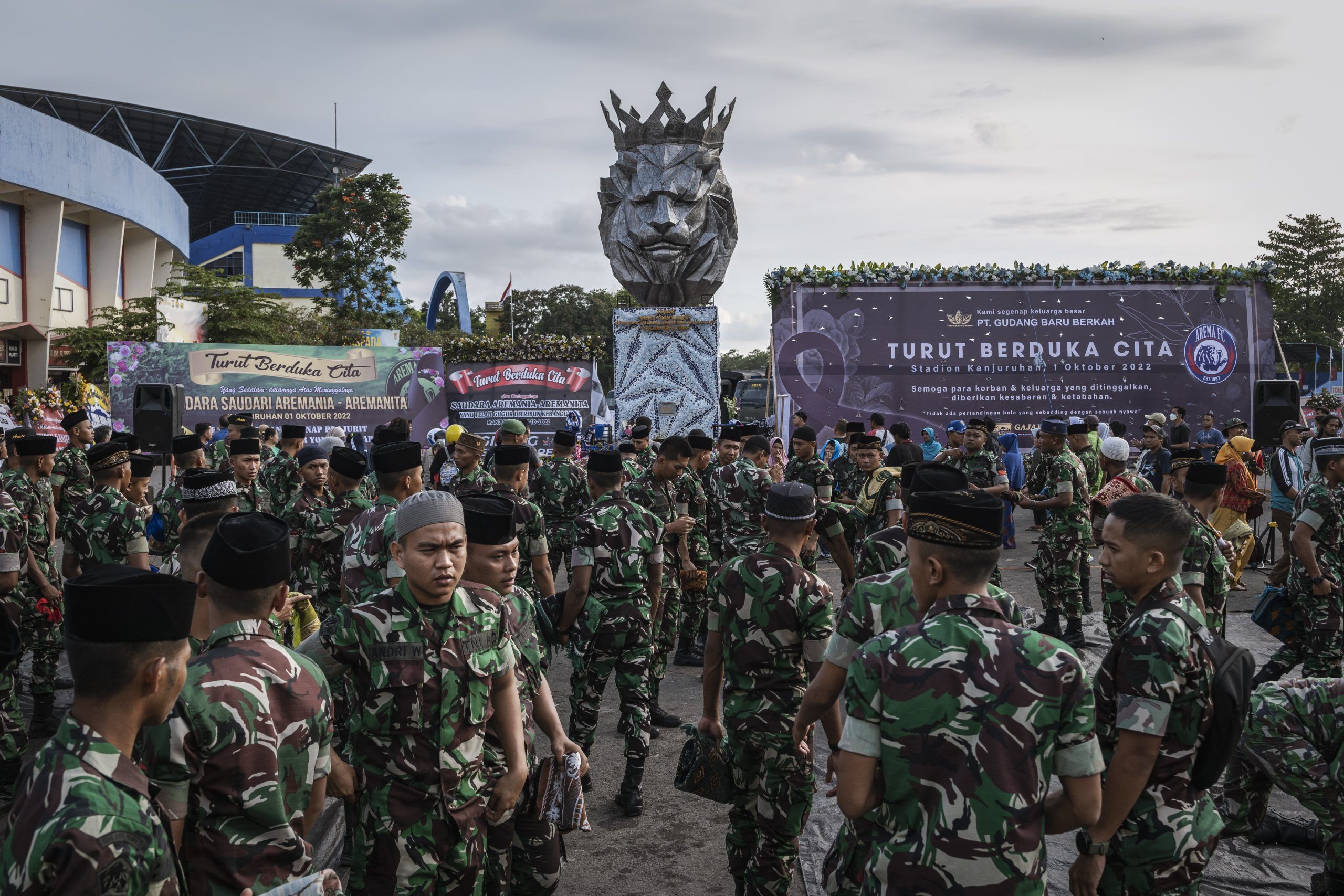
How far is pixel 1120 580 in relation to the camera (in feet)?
10.8

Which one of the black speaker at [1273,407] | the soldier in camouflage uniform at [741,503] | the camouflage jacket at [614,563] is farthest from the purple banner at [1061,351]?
the camouflage jacket at [614,563]

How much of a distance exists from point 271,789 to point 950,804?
1798mm

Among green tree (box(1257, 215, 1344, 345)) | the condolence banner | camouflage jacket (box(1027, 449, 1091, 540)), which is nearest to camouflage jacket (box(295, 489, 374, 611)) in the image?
camouflage jacket (box(1027, 449, 1091, 540))

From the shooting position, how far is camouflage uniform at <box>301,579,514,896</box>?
3.25 meters

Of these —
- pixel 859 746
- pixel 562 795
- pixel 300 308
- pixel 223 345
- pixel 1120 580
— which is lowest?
pixel 562 795

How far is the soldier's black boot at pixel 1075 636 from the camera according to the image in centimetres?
911

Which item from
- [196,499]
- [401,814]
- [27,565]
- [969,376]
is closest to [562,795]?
[401,814]

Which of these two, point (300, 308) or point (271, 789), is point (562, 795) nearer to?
point (271, 789)

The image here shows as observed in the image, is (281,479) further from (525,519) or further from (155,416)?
(155,416)

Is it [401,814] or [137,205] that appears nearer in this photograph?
[401,814]

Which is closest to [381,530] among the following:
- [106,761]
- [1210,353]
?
[106,761]

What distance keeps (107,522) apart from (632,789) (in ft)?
14.0

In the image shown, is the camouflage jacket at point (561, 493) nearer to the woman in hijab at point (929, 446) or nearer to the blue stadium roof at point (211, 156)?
the woman in hijab at point (929, 446)

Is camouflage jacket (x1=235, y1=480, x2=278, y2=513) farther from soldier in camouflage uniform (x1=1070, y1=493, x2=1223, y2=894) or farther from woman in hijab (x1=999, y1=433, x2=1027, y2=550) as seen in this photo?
woman in hijab (x1=999, y1=433, x2=1027, y2=550)
